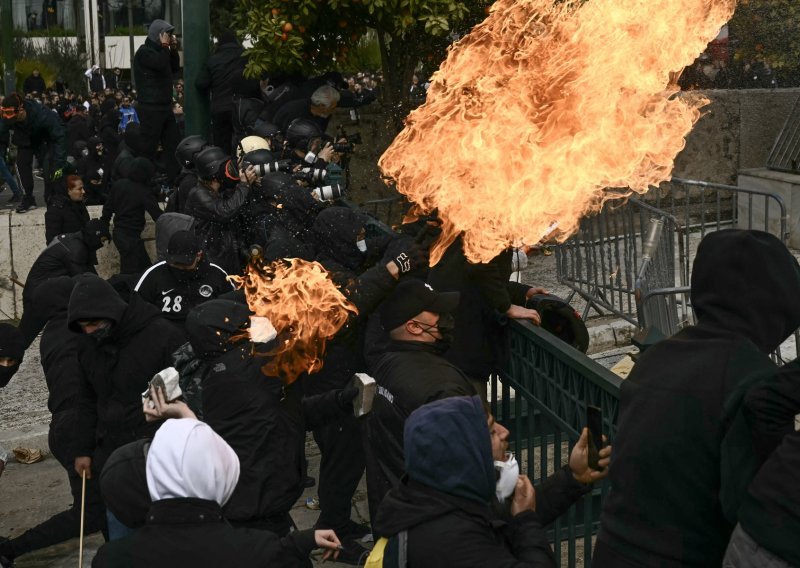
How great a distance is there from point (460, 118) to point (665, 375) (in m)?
3.80

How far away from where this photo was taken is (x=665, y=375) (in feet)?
10.4

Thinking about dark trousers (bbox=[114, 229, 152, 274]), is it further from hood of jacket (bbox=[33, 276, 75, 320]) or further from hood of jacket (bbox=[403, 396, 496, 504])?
hood of jacket (bbox=[403, 396, 496, 504])

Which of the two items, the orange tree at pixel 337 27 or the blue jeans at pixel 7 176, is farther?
the blue jeans at pixel 7 176

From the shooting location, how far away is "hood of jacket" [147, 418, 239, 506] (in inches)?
142

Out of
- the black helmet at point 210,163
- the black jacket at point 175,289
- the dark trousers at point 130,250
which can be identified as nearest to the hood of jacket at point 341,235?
the black jacket at point 175,289

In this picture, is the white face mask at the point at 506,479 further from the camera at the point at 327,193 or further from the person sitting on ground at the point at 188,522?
the camera at the point at 327,193

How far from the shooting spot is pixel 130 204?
11.0 metres

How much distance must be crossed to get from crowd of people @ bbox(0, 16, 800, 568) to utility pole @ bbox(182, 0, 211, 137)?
14cm

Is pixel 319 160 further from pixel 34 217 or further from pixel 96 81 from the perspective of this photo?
pixel 96 81

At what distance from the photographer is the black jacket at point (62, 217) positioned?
1101 centimetres

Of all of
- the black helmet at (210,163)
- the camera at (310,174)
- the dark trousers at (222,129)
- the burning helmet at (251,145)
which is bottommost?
the camera at (310,174)

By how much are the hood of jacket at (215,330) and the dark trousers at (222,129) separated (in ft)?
21.8

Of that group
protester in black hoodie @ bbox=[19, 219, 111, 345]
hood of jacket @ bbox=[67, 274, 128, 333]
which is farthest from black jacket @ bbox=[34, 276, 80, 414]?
protester in black hoodie @ bbox=[19, 219, 111, 345]

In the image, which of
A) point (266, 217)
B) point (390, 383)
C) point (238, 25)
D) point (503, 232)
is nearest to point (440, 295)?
point (390, 383)
